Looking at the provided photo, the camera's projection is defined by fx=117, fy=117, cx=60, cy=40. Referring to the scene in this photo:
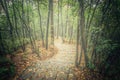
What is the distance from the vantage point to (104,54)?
696 centimetres

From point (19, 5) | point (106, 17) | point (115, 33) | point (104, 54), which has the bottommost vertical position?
point (104, 54)

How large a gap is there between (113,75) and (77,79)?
84.8 inches

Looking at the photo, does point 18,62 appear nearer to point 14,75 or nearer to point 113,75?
point 14,75

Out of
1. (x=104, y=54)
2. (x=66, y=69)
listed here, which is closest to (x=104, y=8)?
(x=104, y=54)

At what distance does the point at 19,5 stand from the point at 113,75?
845 centimetres

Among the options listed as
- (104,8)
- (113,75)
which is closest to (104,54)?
(113,75)

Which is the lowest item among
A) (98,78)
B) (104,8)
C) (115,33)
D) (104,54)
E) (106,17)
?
(98,78)

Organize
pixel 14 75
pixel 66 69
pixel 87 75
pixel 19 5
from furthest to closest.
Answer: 1. pixel 19 5
2. pixel 66 69
3. pixel 87 75
4. pixel 14 75

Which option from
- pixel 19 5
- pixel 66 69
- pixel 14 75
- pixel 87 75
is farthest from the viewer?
pixel 19 5

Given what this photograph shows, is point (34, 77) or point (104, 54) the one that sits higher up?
point (104, 54)

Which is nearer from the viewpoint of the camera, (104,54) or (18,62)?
(104,54)

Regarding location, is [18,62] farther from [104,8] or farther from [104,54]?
[104,8]

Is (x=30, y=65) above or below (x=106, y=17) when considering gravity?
below

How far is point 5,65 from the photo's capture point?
21.1 feet
